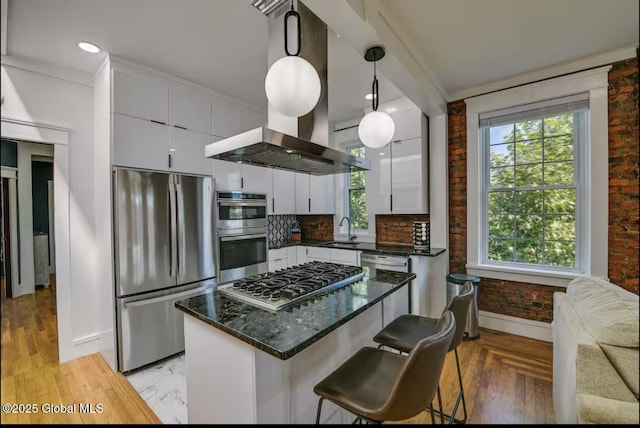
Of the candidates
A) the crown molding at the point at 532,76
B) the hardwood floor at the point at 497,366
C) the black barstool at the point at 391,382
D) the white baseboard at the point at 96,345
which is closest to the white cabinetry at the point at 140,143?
the white baseboard at the point at 96,345

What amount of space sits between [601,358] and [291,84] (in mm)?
1379

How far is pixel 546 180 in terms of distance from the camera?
1284 millimetres

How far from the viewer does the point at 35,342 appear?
2.21 ft

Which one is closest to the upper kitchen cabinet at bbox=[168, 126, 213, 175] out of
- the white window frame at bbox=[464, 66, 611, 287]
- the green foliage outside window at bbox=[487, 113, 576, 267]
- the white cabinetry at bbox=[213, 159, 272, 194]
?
the white cabinetry at bbox=[213, 159, 272, 194]

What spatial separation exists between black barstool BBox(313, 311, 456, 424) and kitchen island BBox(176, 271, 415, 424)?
163 mm

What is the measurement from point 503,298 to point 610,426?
2.84 meters

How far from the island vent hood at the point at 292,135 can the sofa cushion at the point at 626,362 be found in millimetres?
1310

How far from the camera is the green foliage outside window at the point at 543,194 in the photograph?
2.94 ft

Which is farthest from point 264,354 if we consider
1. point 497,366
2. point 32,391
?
point 497,366

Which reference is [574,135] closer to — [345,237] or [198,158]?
[198,158]

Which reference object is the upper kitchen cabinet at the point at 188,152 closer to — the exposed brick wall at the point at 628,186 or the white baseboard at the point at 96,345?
the white baseboard at the point at 96,345

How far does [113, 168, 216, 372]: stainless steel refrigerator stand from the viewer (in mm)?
2250

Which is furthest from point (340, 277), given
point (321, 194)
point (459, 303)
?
point (321, 194)

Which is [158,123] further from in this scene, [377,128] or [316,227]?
[316,227]
